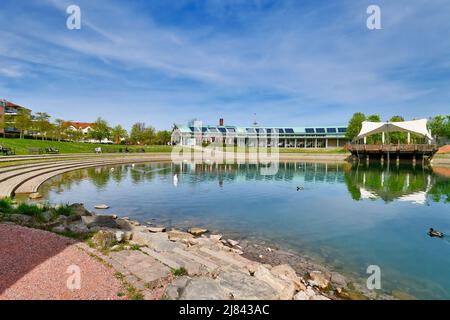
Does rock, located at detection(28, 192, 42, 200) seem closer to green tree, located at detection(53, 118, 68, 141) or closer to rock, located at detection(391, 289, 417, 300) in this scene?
rock, located at detection(391, 289, 417, 300)

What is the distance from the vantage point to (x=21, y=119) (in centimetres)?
5747

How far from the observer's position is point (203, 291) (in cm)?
521

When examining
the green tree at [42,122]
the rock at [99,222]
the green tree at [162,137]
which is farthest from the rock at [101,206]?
the green tree at [162,137]

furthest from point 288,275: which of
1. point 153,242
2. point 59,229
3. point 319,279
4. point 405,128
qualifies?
point 405,128

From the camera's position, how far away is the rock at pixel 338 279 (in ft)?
25.7

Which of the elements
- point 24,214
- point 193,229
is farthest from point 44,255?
point 193,229

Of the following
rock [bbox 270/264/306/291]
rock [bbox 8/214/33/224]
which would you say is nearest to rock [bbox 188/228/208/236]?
rock [bbox 270/264/306/291]

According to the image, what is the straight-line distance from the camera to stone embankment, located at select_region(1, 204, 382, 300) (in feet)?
17.6

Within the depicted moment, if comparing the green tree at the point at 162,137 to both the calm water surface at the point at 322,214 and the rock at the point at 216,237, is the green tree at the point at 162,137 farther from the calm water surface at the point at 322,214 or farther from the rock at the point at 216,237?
the rock at the point at 216,237

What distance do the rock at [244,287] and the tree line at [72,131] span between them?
68366 mm

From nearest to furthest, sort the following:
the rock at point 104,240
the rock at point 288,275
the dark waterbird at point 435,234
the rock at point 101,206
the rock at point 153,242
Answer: the rock at point 288,275
the rock at point 104,240
the rock at point 153,242
the dark waterbird at point 435,234
the rock at point 101,206

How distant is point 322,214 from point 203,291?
1229 cm

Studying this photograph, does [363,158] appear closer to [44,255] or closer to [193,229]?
[193,229]

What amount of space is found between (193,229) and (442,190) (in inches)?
961
